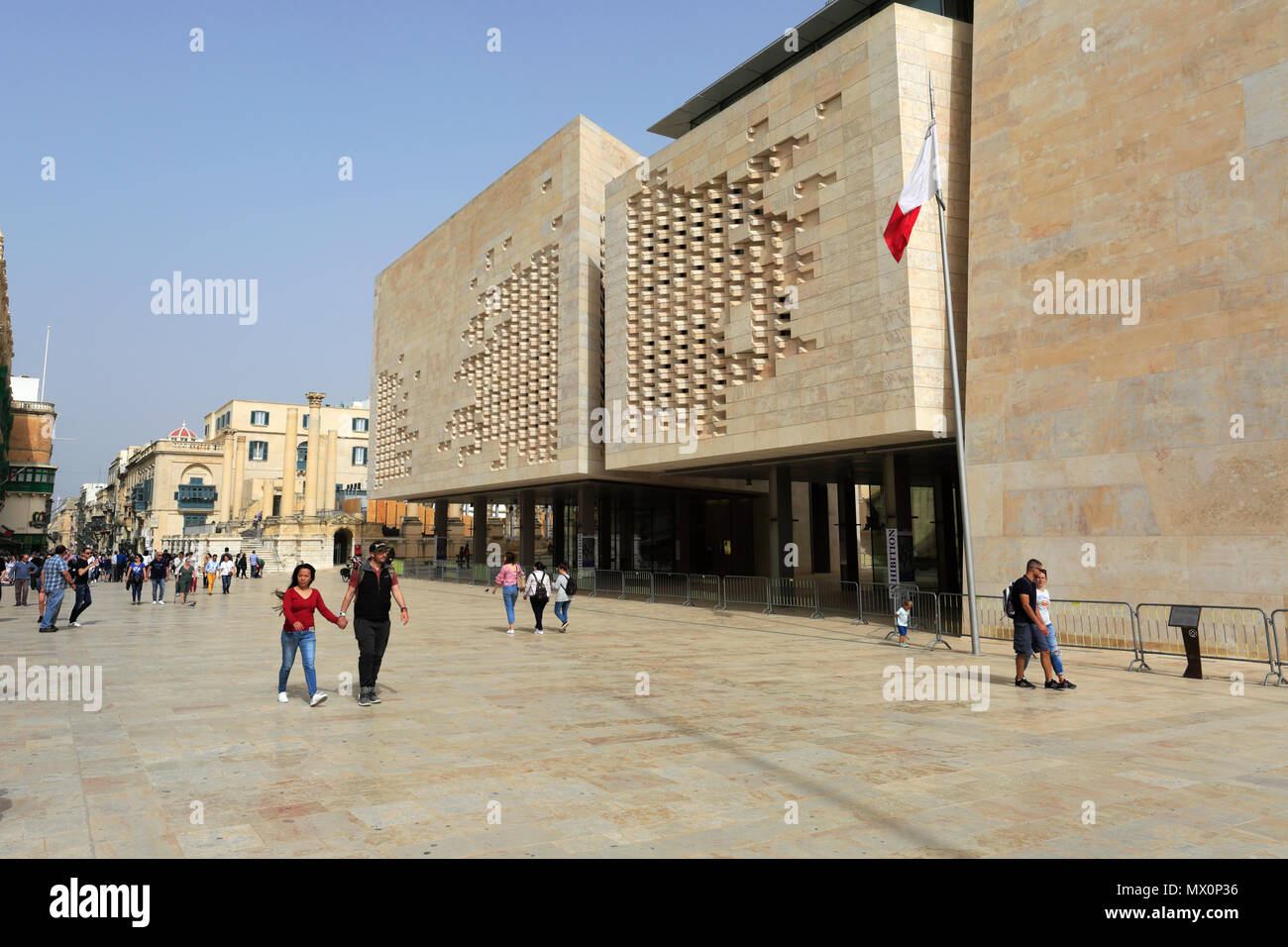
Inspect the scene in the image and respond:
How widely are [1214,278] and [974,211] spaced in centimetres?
575

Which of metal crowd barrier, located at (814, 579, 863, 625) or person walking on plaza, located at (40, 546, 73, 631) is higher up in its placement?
person walking on plaza, located at (40, 546, 73, 631)

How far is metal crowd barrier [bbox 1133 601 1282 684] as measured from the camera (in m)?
13.5

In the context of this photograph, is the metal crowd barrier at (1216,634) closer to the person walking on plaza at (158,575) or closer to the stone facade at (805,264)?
the stone facade at (805,264)

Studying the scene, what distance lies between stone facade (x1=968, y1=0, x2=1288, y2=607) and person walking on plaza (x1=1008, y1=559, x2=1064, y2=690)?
5415 millimetres

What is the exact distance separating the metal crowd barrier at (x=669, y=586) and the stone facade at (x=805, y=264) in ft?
15.3

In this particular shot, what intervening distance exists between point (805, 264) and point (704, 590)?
1162 cm

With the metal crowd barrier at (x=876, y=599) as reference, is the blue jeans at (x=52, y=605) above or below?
above

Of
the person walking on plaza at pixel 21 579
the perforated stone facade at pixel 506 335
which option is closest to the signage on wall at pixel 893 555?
the perforated stone facade at pixel 506 335

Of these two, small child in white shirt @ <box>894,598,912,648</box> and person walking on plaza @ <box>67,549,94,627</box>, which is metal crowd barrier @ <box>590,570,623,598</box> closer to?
small child in white shirt @ <box>894,598,912,648</box>

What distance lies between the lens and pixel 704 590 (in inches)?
1102

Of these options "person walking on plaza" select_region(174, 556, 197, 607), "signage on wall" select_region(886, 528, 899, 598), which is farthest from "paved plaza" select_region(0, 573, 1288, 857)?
"person walking on plaza" select_region(174, 556, 197, 607)

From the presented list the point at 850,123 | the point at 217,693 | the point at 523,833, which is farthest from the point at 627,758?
the point at 850,123

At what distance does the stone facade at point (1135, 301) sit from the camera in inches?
548

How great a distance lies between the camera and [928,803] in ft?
19.0
